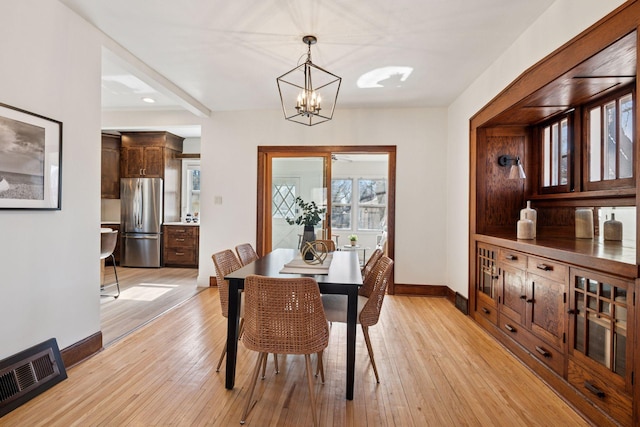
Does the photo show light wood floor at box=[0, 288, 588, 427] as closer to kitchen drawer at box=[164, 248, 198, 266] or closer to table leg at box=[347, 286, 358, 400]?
table leg at box=[347, 286, 358, 400]

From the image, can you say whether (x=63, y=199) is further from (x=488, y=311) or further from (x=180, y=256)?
(x=180, y=256)

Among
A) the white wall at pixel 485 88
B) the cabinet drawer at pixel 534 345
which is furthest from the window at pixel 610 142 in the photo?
the cabinet drawer at pixel 534 345

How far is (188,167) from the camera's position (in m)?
7.45

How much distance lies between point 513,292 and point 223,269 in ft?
7.83

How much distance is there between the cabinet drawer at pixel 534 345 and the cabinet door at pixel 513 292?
0.07m

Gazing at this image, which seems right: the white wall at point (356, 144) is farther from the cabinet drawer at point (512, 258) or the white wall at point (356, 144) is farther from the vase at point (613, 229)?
the vase at point (613, 229)

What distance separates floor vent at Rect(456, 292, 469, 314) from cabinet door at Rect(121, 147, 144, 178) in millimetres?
5877

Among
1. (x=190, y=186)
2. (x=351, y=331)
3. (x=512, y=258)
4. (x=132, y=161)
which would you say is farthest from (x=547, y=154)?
(x=132, y=161)

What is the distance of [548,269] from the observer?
2.47 metres

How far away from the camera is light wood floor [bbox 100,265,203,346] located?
357 cm

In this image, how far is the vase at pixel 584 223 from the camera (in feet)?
9.87

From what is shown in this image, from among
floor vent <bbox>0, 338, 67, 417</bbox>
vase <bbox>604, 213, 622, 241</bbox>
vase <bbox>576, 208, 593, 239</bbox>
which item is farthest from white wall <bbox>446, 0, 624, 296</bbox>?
floor vent <bbox>0, 338, 67, 417</bbox>

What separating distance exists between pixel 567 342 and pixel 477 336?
1.17m

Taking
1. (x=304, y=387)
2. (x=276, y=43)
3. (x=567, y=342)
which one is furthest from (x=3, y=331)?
(x=567, y=342)
